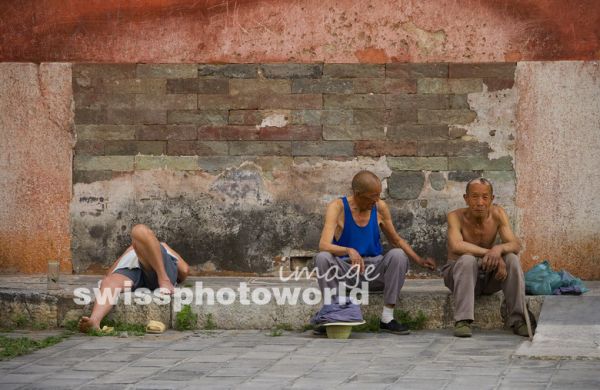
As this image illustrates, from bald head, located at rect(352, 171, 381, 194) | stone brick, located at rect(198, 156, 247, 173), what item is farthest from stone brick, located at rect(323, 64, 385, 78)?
bald head, located at rect(352, 171, 381, 194)

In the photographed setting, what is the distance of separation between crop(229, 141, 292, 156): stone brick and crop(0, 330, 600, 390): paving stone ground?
2167 mm

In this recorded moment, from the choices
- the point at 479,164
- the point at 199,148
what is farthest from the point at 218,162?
the point at 479,164

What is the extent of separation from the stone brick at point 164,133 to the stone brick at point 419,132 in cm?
178

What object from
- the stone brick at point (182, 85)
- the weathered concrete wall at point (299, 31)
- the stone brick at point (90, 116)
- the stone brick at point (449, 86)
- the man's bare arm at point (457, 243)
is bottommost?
the man's bare arm at point (457, 243)

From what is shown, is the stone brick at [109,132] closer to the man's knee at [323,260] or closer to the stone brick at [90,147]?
the stone brick at [90,147]

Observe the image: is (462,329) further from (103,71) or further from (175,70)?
(103,71)

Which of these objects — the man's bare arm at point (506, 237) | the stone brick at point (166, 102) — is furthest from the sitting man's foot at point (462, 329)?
the stone brick at point (166, 102)

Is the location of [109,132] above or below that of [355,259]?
above

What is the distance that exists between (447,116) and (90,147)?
3199mm

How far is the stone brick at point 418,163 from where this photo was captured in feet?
35.0

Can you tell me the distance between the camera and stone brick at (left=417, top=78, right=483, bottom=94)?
34.8 ft

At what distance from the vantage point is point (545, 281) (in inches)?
375

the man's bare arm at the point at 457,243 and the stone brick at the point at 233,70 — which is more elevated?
the stone brick at the point at 233,70

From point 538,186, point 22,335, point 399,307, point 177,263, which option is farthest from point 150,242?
point 538,186
